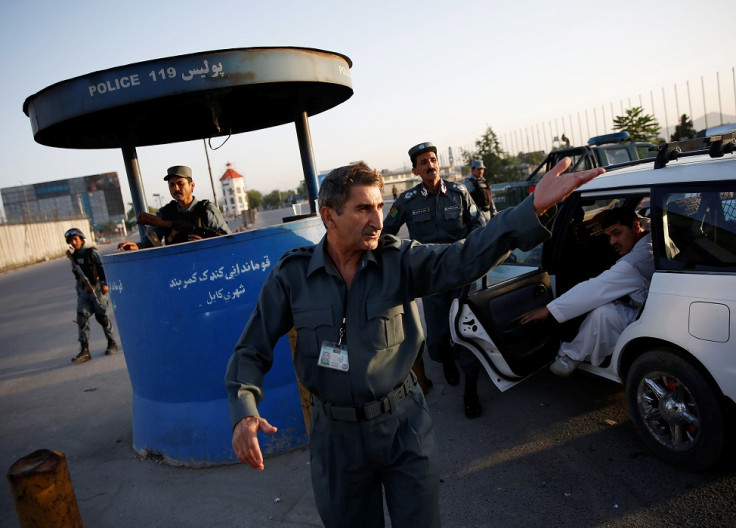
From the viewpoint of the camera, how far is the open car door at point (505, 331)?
11.0 ft

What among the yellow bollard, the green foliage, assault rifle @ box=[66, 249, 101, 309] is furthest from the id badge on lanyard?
the green foliage

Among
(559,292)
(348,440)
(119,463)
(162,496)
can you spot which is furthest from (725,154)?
(119,463)

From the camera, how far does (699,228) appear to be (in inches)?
110

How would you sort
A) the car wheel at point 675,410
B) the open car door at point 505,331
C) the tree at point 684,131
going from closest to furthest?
1. the car wheel at point 675,410
2. the open car door at point 505,331
3. the tree at point 684,131

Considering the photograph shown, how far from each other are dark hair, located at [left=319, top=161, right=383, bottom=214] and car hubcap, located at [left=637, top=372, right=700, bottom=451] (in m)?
2.16

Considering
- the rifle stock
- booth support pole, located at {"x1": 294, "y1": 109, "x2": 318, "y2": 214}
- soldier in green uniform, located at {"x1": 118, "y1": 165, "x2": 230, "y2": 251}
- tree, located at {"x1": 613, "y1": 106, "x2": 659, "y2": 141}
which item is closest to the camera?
the rifle stock

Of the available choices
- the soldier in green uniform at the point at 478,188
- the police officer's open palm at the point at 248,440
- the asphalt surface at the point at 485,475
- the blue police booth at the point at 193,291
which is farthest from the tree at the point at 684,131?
the police officer's open palm at the point at 248,440

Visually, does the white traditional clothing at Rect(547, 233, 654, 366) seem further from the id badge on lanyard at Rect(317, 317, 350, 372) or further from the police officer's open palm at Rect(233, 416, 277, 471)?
the police officer's open palm at Rect(233, 416, 277, 471)

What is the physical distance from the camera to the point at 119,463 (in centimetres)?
412

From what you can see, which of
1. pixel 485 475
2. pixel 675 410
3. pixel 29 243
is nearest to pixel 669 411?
pixel 675 410

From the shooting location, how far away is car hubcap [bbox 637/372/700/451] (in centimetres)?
277

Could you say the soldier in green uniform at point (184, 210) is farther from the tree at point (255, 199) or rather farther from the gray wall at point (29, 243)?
the tree at point (255, 199)

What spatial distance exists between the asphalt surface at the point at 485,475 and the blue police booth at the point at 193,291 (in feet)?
1.01

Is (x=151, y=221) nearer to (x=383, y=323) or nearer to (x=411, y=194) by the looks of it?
(x=411, y=194)
